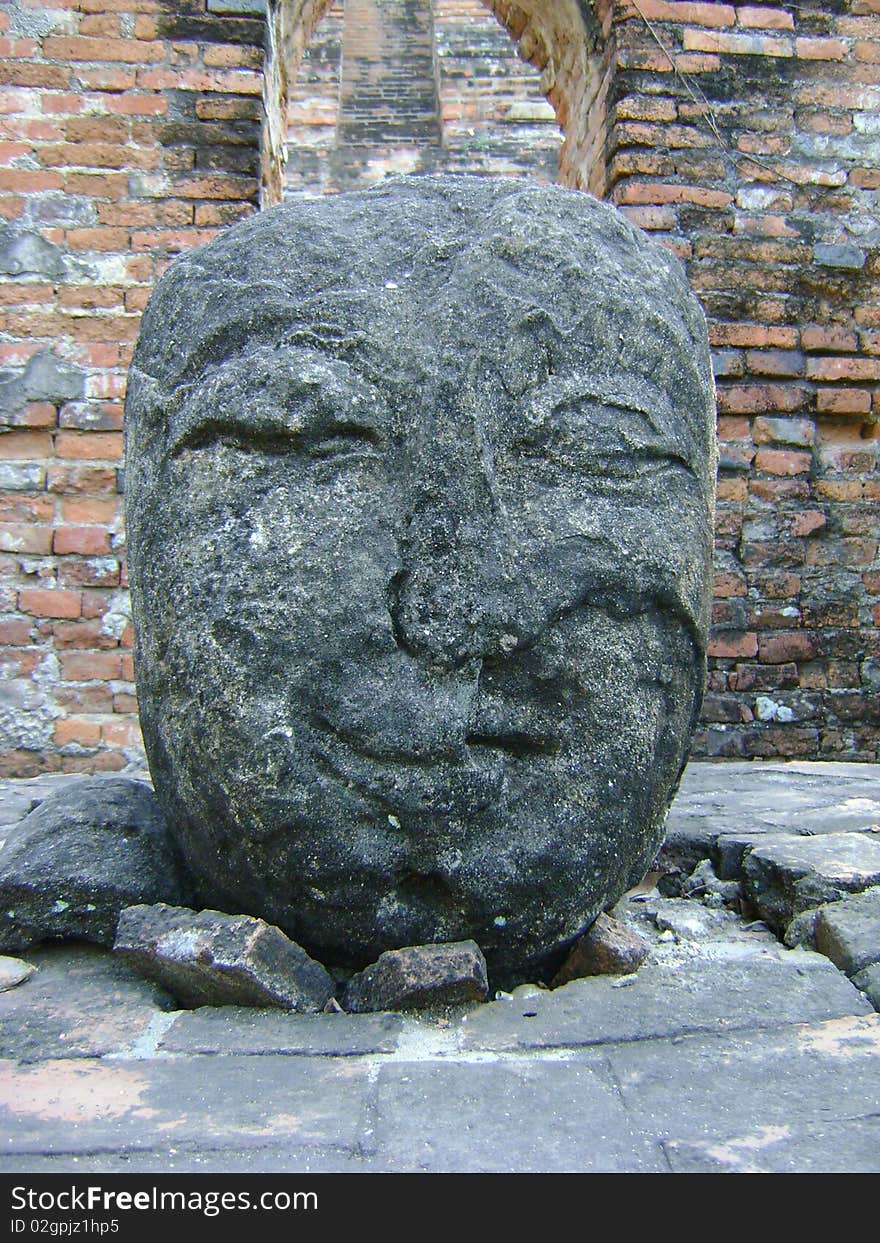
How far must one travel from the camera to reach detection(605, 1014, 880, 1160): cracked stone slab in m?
1.38

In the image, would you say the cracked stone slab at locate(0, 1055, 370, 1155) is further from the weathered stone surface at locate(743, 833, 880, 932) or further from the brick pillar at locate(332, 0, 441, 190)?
the brick pillar at locate(332, 0, 441, 190)

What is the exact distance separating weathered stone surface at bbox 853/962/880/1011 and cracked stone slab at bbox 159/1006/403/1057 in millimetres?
793

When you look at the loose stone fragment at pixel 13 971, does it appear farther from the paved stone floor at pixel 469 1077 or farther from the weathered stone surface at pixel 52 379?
the weathered stone surface at pixel 52 379

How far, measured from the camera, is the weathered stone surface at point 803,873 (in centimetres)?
224

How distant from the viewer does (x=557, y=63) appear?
502 centimetres

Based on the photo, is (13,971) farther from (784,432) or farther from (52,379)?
(784,432)

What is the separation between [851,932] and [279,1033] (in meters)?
1.07

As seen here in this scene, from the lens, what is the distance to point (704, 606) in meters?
1.95

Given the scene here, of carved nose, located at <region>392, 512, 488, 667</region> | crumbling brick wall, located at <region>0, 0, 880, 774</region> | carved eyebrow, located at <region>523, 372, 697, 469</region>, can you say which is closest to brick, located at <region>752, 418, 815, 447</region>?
crumbling brick wall, located at <region>0, 0, 880, 774</region>

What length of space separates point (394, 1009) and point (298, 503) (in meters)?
0.83

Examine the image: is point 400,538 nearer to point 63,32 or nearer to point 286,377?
point 286,377

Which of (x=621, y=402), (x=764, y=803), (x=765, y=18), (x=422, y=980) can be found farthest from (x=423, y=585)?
(x=765, y=18)

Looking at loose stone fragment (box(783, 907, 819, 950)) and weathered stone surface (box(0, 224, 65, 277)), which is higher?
weathered stone surface (box(0, 224, 65, 277))
